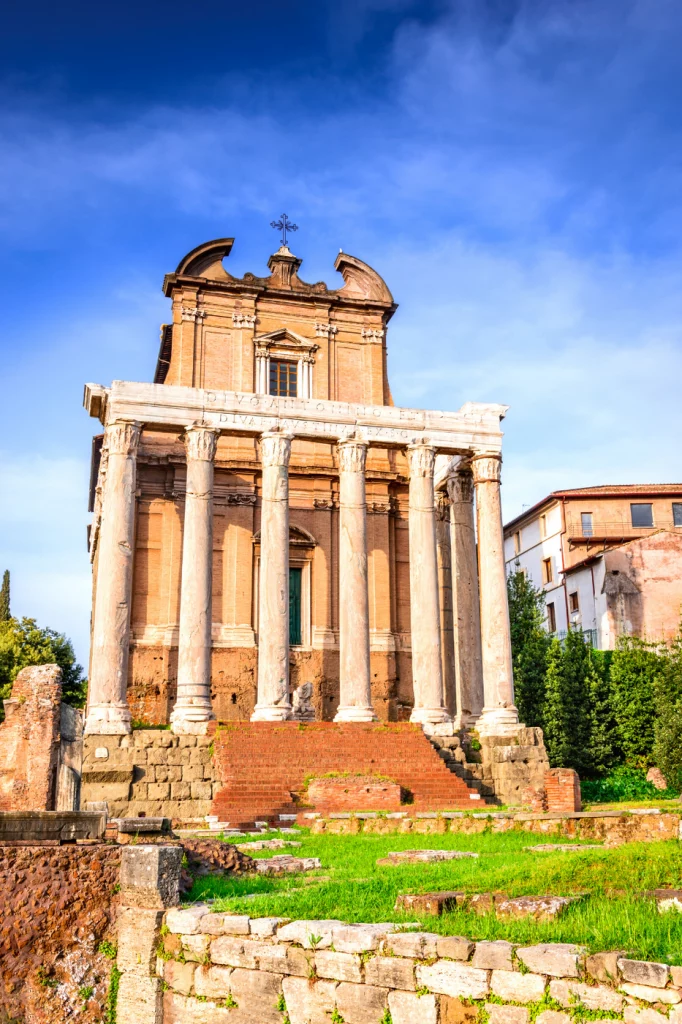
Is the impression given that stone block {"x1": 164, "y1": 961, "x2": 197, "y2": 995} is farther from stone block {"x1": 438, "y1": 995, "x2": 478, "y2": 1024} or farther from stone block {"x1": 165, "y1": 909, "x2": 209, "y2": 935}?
stone block {"x1": 438, "y1": 995, "x2": 478, "y2": 1024}

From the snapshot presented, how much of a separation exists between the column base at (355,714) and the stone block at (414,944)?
1770 cm

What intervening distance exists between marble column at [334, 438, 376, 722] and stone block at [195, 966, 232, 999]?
16.6 m

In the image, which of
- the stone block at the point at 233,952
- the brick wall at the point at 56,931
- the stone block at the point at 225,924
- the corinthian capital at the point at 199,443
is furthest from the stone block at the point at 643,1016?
the corinthian capital at the point at 199,443

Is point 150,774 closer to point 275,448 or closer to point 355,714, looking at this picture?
point 355,714

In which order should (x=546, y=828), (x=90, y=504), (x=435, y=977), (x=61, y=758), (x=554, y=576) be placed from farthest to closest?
(x=554, y=576) < (x=90, y=504) < (x=61, y=758) < (x=546, y=828) < (x=435, y=977)

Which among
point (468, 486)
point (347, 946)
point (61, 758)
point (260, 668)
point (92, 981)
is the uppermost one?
point (468, 486)

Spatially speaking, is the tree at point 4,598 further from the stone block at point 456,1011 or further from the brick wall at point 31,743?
the stone block at point 456,1011

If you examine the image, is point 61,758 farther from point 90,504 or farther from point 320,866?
point 90,504

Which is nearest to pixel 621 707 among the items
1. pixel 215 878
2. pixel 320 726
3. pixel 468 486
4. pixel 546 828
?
pixel 468 486

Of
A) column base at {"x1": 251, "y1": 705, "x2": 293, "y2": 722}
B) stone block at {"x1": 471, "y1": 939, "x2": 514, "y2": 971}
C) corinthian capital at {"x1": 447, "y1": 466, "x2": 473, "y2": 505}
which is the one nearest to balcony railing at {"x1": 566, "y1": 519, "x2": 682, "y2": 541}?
corinthian capital at {"x1": 447, "y1": 466, "x2": 473, "y2": 505}

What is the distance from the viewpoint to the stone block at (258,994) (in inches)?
283

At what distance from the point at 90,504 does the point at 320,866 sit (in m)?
27.3

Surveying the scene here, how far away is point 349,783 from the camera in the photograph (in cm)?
2005

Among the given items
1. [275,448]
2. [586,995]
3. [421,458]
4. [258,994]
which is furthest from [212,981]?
[421,458]
